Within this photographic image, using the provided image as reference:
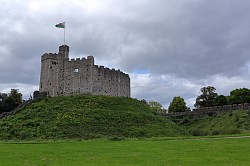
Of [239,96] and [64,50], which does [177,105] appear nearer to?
[239,96]

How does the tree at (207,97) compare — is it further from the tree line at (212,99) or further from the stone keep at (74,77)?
the stone keep at (74,77)

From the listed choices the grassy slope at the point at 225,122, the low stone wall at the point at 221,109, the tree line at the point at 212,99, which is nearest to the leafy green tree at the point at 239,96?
the tree line at the point at 212,99

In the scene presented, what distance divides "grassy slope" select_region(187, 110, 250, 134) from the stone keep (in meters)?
15.3

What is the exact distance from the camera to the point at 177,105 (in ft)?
281

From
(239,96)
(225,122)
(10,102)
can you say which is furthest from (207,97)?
(10,102)

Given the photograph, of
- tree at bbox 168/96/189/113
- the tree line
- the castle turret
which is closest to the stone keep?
the castle turret

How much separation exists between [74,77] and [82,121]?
14687 mm

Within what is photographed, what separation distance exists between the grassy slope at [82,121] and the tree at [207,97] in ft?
120

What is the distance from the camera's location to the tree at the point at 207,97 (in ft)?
251

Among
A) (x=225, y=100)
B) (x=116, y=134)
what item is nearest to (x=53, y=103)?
(x=116, y=134)

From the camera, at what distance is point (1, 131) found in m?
33.6

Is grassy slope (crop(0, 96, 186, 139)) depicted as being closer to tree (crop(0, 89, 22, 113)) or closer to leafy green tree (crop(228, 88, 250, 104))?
tree (crop(0, 89, 22, 113))

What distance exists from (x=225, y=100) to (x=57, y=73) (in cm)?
4379

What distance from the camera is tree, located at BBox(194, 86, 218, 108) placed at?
3009 inches
